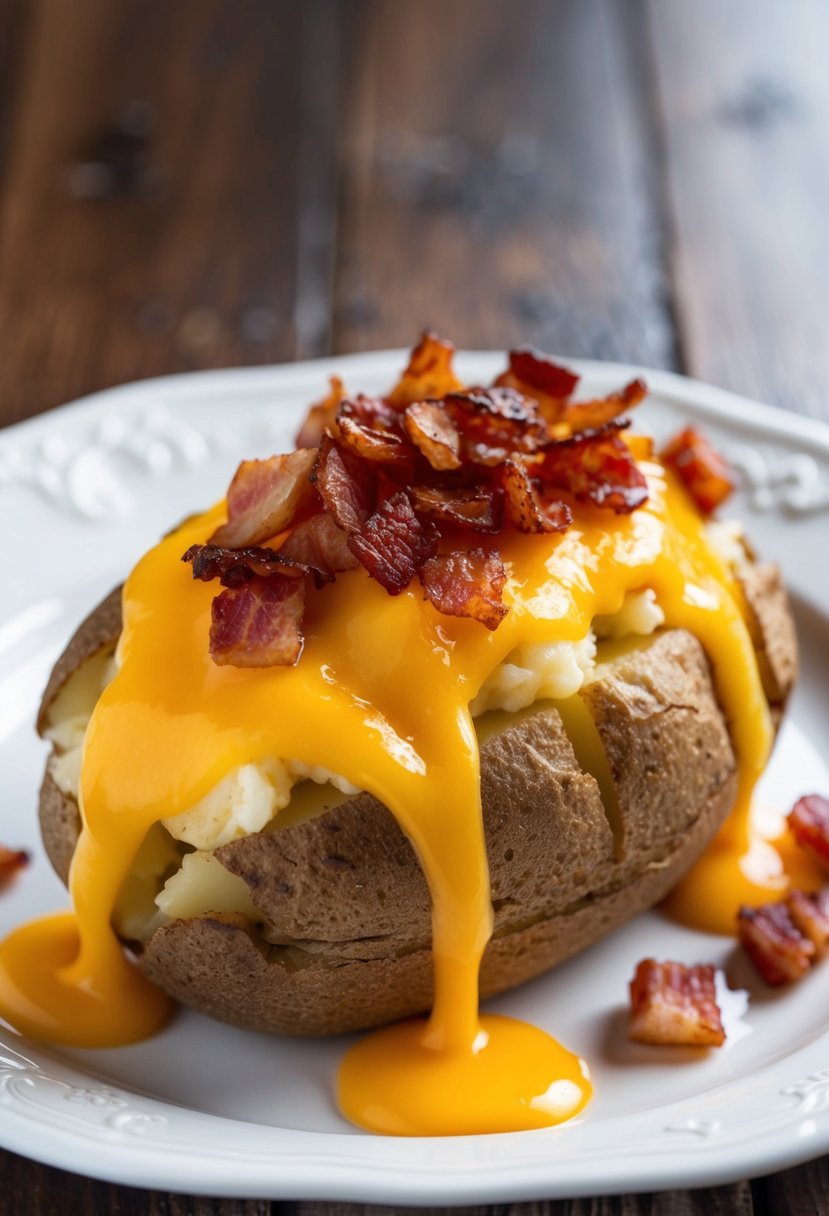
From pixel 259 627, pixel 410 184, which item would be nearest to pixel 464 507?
pixel 259 627

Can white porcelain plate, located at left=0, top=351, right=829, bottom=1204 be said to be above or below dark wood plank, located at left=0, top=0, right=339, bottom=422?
below

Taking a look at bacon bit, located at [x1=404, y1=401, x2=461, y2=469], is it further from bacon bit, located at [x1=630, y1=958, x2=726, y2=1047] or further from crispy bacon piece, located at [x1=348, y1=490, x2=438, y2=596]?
bacon bit, located at [x1=630, y1=958, x2=726, y2=1047]

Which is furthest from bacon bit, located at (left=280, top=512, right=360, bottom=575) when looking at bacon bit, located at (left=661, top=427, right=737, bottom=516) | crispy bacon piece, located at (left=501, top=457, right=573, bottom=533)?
bacon bit, located at (left=661, top=427, right=737, bottom=516)

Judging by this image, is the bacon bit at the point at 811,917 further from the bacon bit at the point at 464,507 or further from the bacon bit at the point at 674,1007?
the bacon bit at the point at 464,507

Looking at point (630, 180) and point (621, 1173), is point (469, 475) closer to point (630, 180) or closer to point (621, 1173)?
point (621, 1173)

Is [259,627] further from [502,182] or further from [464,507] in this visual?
[502,182]

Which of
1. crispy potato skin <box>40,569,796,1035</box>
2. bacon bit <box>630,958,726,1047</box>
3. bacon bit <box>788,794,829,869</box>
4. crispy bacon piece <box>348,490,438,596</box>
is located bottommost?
bacon bit <box>630,958,726,1047</box>

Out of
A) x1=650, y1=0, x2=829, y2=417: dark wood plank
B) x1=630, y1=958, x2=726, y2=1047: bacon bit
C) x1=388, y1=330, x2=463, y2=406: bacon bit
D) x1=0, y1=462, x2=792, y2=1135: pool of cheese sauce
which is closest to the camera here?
x1=0, y1=462, x2=792, y2=1135: pool of cheese sauce

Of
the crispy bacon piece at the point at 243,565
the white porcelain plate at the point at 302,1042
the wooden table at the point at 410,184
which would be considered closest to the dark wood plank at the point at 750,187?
the wooden table at the point at 410,184
